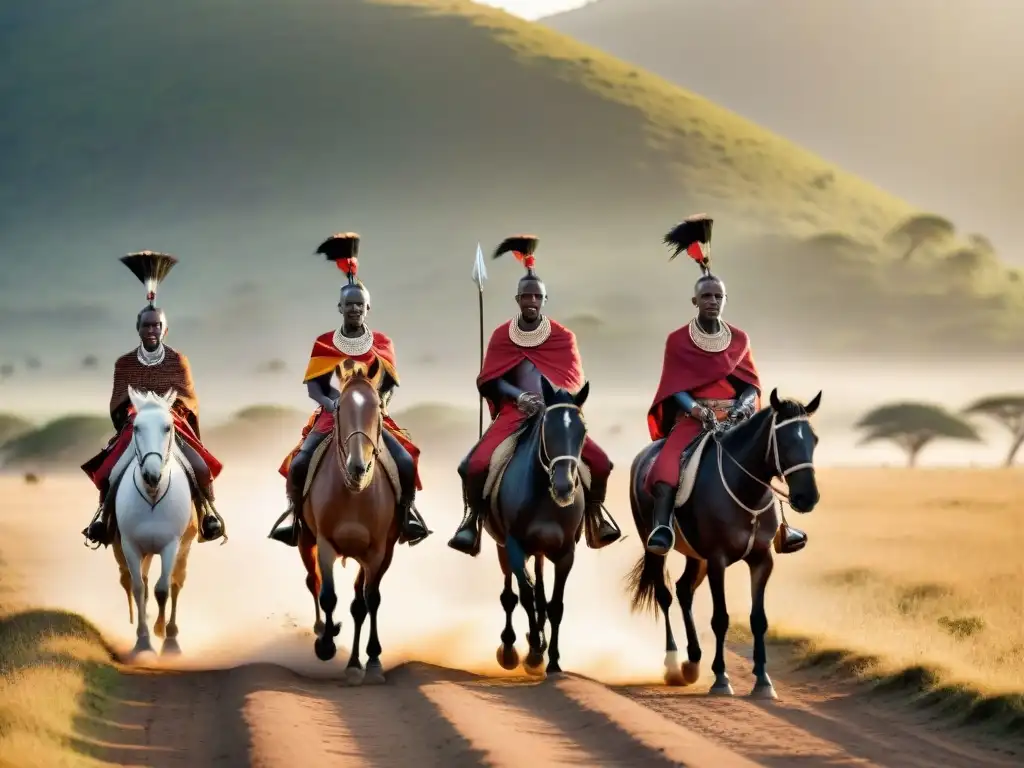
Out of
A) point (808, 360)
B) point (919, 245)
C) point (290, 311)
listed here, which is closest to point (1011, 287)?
point (919, 245)

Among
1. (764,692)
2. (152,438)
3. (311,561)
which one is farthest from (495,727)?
(311,561)

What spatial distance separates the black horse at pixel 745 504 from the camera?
14188mm

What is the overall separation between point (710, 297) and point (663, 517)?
84.1 inches

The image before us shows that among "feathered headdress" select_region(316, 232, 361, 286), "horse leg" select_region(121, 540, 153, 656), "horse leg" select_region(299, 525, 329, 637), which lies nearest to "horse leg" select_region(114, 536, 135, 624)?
"horse leg" select_region(121, 540, 153, 656)

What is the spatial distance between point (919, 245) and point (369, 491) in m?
111

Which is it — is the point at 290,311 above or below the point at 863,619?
above

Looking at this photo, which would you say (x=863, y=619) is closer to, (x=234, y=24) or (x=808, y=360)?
(x=808, y=360)

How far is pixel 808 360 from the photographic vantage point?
11156cm

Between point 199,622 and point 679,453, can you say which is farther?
point 199,622

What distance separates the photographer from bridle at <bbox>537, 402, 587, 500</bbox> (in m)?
14.8

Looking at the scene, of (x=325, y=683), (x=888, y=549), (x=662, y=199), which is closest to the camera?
(x=325, y=683)

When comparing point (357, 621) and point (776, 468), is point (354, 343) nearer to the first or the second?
point (357, 621)

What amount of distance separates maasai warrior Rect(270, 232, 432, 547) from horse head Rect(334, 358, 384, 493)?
2.21 feet

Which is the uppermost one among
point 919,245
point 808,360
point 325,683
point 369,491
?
point 919,245
